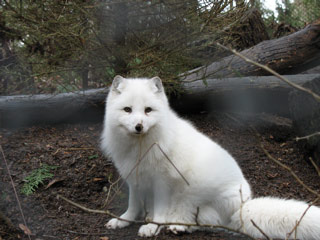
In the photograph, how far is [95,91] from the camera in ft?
16.3

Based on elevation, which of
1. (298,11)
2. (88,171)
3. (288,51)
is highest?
(298,11)

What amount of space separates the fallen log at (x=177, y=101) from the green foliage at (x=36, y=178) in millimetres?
1223

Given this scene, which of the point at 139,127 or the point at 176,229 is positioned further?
the point at 176,229

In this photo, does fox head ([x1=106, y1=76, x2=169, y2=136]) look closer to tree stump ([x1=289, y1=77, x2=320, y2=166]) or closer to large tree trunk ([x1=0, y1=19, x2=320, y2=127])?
large tree trunk ([x1=0, y1=19, x2=320, y2=127])

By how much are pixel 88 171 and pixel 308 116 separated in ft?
9.66

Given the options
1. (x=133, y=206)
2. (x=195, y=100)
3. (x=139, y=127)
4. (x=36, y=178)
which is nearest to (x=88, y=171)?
(x=36, y=178)

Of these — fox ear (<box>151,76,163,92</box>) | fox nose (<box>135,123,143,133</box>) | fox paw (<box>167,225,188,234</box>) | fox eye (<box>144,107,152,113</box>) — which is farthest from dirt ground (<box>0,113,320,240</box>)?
fox ear (<box>151,76,163,92</box>)

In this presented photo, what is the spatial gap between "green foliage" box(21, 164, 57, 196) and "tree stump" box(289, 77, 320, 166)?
324 centimetres

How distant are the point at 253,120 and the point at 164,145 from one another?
2667mm

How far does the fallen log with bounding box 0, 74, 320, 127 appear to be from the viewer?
16.3 feet

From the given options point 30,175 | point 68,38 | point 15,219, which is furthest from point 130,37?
point 15,219

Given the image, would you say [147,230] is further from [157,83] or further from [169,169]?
[157,83]

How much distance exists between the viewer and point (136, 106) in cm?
280

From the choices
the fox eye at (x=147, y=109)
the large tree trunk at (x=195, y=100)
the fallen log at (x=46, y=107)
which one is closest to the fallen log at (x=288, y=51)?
the large tree trunk at (x=195, y=100)
